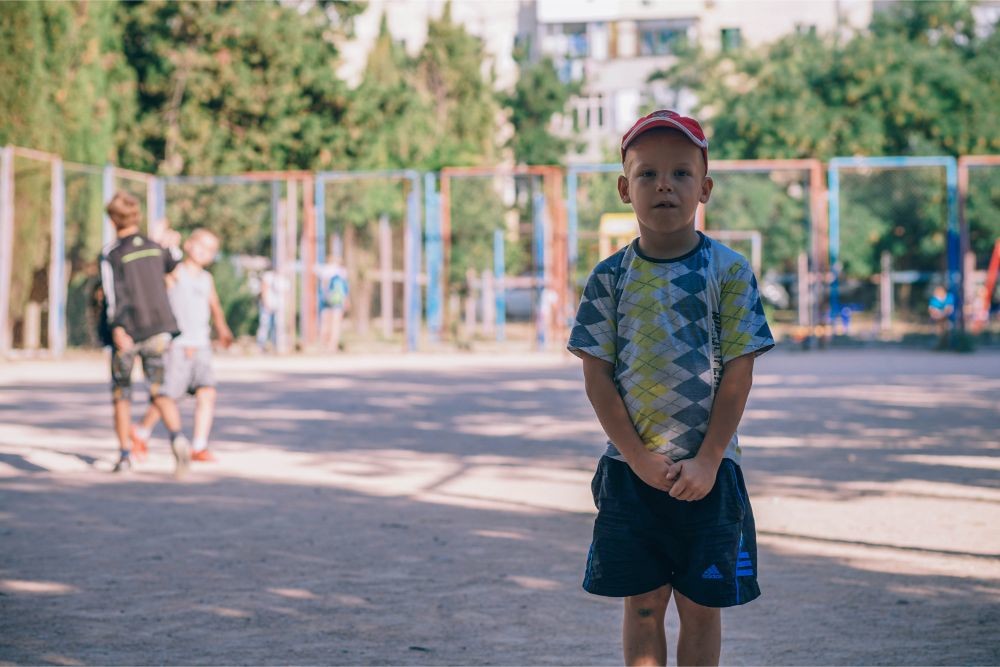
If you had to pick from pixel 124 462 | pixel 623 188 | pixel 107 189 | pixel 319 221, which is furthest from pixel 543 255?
pixel 623 188

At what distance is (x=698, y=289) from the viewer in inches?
122

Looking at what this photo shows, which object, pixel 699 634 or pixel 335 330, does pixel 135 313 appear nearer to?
pixel 699 634

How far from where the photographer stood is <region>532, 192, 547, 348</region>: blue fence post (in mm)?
25492

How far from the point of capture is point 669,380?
3.09 m

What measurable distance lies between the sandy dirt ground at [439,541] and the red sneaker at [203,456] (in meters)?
0.18

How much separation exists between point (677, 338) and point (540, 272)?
22702 mm

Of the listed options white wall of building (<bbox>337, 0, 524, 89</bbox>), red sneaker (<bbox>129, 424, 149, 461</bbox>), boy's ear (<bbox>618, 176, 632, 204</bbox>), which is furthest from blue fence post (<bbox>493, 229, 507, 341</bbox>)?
white wall of building (<bbox>337, 0, 524, 89</bbox>)

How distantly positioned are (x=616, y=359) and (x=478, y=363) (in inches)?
767

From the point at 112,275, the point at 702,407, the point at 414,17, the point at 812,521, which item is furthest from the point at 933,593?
the point at 414,17

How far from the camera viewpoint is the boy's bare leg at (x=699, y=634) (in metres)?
3.19

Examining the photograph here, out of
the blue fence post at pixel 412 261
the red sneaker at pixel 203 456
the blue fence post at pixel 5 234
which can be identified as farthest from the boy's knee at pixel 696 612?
the blue fence post at pixel 412 261

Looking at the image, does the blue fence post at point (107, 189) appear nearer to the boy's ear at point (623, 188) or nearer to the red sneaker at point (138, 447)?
the red sneaker at point (138, 447)

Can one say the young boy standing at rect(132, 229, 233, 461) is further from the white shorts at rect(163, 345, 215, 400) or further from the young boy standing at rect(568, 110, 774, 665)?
the young boy standing at rect(568, 110, 774, 665)

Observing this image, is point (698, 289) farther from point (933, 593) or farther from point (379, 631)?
point (933, 593)
